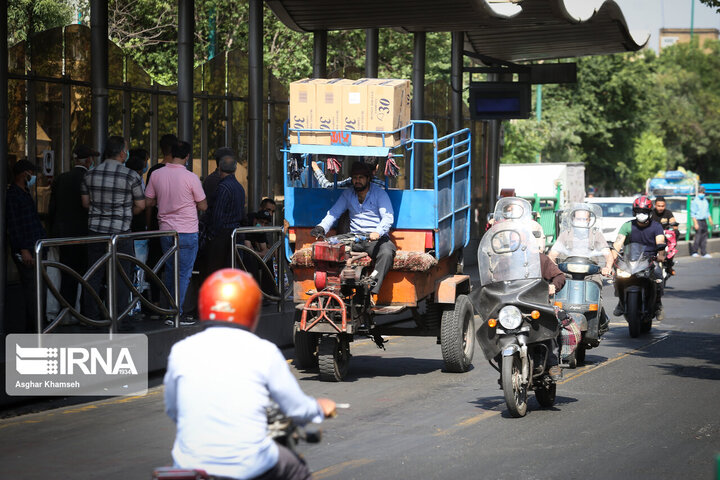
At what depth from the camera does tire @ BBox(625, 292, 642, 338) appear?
585 inches

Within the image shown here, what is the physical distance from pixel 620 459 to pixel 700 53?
91451mm

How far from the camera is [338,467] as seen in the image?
7633 mm

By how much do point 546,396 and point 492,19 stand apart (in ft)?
31.2

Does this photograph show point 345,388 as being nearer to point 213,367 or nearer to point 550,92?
point 213,367

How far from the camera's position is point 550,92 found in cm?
5078

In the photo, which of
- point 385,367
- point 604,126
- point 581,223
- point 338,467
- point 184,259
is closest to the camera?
point 338,467

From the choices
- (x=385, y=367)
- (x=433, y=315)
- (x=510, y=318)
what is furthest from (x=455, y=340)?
(x=510, y=318)

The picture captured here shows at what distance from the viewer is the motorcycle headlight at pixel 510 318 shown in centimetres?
939

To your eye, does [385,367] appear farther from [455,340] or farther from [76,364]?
[76,364]

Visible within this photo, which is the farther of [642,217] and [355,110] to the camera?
[642,217]

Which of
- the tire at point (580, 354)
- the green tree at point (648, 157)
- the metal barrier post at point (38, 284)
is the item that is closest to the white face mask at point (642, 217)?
the tire at point (580, 354)

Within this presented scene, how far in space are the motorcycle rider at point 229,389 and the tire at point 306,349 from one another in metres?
7.09

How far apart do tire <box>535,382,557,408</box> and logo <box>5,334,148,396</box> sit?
3629 millimetres

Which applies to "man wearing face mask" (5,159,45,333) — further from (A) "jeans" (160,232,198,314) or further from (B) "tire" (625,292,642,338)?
(B) "tire" (625,292,642,338)
